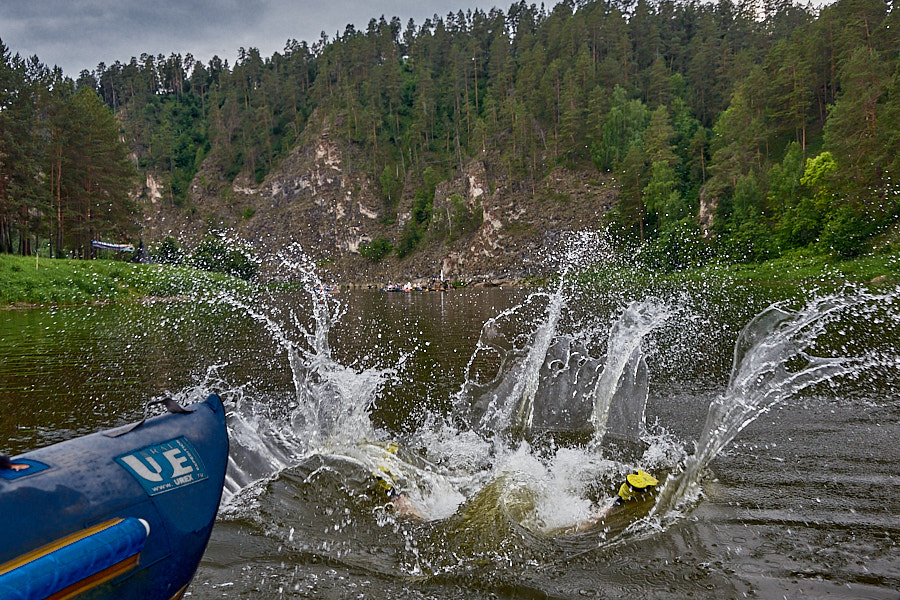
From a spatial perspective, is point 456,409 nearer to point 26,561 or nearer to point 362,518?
point 362,518

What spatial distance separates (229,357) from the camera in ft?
52.1

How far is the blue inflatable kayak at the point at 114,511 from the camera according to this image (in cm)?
287

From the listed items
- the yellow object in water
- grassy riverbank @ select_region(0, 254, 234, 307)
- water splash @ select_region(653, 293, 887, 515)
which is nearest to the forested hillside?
grassy riverbank @ select_region(0, 254, 234, 307)

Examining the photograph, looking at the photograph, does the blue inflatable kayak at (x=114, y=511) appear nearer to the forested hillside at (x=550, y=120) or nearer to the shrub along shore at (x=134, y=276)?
the shrub along shore at (x=134, y=276)

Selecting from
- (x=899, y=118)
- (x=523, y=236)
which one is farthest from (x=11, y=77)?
(x=899, y=118)

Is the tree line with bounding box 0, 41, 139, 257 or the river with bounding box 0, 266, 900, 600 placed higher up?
the tree line with bounding box 0, 41, 139, 257

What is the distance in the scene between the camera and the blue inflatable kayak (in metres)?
2.87

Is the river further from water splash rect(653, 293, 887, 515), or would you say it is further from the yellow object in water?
the yellow object in water

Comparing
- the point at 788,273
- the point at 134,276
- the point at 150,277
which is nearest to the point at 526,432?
the point at 788,273

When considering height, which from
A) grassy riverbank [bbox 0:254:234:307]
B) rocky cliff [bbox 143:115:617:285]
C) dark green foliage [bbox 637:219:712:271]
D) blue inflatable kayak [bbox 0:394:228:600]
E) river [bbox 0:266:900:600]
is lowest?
river [bbox 0:266:900:600]

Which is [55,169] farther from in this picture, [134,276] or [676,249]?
[676,249]

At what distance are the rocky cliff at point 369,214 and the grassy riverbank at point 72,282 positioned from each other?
43757 millimetres

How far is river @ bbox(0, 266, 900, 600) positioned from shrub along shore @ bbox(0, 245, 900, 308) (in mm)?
21424

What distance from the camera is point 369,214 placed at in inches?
4001
